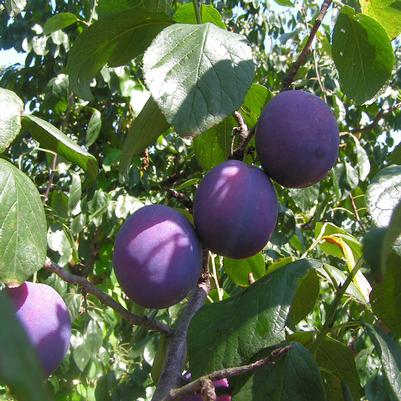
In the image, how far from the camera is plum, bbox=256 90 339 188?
0.56m

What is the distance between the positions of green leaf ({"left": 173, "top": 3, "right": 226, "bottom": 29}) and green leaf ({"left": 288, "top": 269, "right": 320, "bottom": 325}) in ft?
1.03

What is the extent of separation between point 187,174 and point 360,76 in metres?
2.13

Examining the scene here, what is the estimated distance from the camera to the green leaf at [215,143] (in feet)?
2.24

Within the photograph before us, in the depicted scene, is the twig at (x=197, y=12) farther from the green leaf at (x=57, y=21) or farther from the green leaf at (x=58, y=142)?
the green leaf at (x=57, y=21)

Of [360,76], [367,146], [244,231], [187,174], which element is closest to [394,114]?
[367,146]

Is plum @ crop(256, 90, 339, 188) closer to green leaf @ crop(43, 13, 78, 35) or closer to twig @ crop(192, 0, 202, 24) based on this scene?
twig @ crop(192, 0, 202, 24)

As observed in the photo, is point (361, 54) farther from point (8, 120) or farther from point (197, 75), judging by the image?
point (8, 120)

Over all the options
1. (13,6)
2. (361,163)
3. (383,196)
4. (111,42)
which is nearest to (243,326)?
(383,196)

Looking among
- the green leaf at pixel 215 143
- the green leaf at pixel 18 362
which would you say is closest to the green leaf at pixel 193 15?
the green leaf at pixel 215 143

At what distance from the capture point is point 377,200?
499 mm

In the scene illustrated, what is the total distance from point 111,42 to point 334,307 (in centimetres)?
38

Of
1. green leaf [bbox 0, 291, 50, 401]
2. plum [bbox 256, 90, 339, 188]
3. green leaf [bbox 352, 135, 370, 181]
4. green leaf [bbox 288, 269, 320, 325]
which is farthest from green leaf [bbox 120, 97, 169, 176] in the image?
green leaf [bbox 352, 135, 370, 181]

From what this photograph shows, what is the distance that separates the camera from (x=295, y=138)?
563 mm

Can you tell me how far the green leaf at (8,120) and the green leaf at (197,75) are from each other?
0.13 meters
